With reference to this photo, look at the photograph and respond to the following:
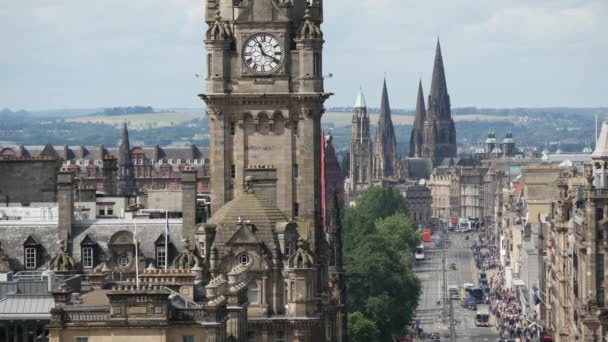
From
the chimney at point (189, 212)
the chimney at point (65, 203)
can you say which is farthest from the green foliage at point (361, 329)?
the chimney at point (65, 203)

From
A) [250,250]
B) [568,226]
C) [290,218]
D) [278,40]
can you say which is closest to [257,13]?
[278,40]

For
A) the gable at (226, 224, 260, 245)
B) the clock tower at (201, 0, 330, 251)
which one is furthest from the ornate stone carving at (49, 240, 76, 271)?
the clock tower at (201, 0, 330, 251)

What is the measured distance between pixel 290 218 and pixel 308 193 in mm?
3830

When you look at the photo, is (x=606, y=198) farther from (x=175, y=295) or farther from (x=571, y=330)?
(x=175, y=295)

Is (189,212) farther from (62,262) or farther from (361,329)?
(361,329)

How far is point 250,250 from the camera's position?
114312 millimetres

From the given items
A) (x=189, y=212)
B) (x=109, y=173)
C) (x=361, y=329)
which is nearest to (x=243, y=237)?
(x=189, y=212)

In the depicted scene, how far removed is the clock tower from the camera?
132m

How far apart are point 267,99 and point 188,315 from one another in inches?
1740

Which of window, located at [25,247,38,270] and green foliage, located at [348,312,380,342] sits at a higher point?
window, located at [25,247,38,270]

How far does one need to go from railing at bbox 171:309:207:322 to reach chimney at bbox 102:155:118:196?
207 ft

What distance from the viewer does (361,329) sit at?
619ft

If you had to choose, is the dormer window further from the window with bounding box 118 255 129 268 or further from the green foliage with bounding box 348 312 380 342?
the green foliage with bounding box 348 312 380 342

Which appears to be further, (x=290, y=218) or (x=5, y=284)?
(x=290, y=218)
